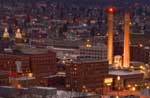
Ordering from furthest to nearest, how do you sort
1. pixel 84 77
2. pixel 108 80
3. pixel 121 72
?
pixel 121 72, pixel 108 80, pixel 84 77

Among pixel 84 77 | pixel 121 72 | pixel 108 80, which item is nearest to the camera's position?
pixel 84 77

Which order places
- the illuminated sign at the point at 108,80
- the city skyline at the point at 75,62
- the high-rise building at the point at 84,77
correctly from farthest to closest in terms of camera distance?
the illuminated sign at the point at 108,80 → the high-rise building at the point at 84,77 → the city skyline at the point at 75,62

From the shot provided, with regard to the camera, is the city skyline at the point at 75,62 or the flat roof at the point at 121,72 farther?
the flat roof at the point at 121,72

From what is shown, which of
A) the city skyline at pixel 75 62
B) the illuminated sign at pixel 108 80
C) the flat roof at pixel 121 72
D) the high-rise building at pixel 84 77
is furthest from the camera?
the flat roof at pixel 121 72

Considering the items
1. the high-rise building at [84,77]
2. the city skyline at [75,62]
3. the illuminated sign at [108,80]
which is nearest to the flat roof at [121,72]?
the city skyline at [75,62]

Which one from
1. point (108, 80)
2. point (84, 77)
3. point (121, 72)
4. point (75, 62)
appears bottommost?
point (108, 80)

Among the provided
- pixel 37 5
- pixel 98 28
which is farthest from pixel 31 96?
pixel 37 5

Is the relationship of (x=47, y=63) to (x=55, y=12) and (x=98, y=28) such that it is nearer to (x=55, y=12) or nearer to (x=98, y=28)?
(x=98, y=28)

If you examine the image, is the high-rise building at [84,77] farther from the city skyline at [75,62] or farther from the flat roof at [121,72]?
the flat roof at [121,72]

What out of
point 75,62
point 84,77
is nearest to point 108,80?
point 84,77

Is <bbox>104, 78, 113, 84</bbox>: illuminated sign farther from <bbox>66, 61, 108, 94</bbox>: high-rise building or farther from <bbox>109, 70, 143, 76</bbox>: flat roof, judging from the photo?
<bbox>109, 70, 143, 76</bbox>: flat roof

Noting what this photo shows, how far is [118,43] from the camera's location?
46812mm

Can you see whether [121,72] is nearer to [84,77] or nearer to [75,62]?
[84,77]

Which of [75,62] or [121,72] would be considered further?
[121,72]
